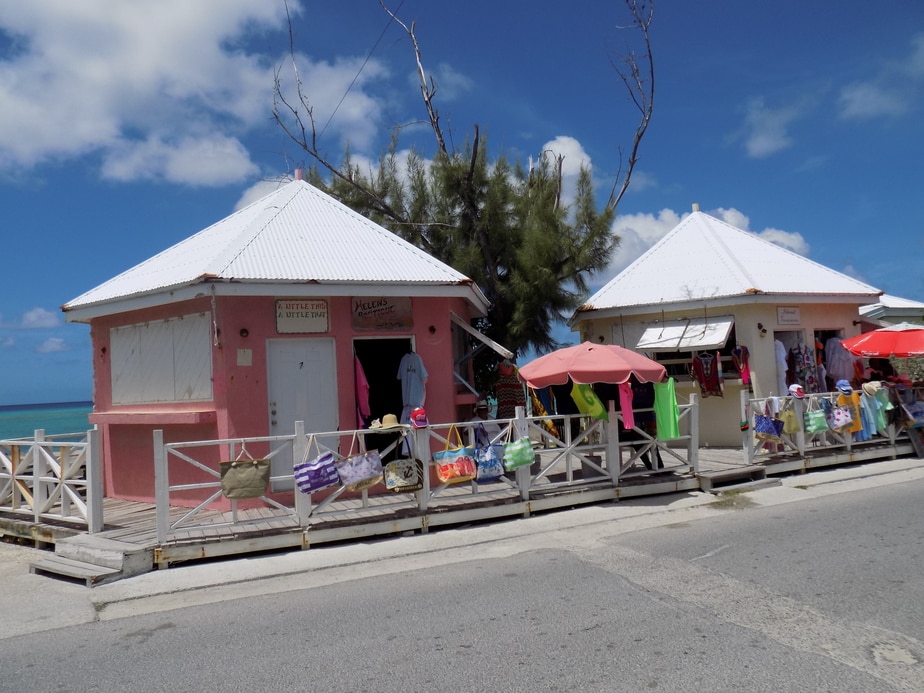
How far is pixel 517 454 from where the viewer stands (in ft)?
29.8

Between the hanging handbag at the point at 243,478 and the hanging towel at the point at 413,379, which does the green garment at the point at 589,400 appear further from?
the hanging handbag at the point at 243,478

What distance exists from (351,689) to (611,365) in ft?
19.5

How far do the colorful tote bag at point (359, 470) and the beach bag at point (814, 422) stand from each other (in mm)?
7617

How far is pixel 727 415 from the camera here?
45.4 feet

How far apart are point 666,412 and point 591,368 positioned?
4.89 ft

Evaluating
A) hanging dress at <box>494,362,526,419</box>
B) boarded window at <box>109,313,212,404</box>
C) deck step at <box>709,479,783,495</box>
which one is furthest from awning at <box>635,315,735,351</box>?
boarded window at <box>109,313,212,404</box>

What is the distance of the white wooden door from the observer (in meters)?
9.59

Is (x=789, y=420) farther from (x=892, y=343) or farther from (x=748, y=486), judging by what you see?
(x=892, y=343)

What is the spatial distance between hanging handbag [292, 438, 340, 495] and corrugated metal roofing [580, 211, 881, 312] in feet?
28.5

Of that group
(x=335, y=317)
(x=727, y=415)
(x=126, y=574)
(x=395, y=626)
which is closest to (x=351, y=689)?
(x=395, y=626)

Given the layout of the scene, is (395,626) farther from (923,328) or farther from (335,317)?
(923,328)

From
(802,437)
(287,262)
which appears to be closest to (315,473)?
(287,262)

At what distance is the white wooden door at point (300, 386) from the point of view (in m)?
9.59

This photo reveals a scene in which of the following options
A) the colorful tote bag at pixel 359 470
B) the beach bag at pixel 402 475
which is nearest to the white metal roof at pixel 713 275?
the beach bag at pixel 402 475
